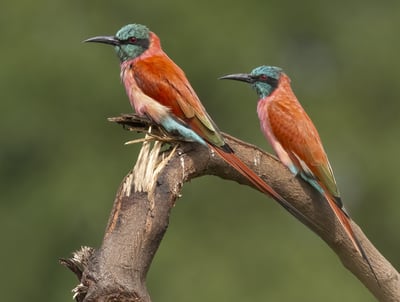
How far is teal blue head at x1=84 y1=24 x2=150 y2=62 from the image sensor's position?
430 centimetres

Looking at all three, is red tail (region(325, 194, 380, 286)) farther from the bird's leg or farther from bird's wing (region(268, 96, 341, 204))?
the bird's leg

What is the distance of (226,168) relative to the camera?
3.65m

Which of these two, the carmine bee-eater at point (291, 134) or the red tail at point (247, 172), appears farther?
the carmine bee-eater at point (291, 134)

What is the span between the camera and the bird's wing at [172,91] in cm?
387

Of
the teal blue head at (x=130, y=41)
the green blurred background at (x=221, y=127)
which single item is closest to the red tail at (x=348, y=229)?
the teal blue head at (x=130, y=41)

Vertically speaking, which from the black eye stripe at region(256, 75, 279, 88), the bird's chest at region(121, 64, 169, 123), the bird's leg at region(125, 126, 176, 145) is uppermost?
the black eye stripe at region(256, 75, 279, 88)

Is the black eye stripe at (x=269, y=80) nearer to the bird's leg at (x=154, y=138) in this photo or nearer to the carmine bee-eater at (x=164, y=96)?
the carmine bee-eater at (x=164, y=96)

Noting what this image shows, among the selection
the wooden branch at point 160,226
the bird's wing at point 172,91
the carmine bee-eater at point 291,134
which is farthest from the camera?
the carmine bee-eater at point 291,134

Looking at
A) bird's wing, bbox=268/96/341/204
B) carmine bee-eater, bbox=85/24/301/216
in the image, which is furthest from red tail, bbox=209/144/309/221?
bird's wing, bbox=268/96/341/204

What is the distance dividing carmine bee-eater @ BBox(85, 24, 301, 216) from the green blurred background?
515 cm

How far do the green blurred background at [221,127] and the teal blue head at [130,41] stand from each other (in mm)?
5108

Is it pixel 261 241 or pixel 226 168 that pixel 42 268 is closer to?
pixel 261 241

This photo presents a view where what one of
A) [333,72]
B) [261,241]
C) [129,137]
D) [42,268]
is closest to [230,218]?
[261,241]

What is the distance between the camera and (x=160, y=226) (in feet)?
10.2
